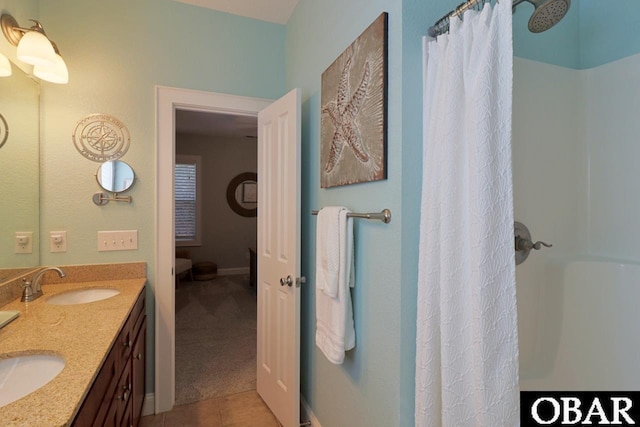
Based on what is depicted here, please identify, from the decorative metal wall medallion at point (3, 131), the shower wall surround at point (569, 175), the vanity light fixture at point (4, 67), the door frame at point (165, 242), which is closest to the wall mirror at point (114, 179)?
the door frame at point (165, 242)

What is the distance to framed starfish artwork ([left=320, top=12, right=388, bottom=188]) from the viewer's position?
117cm

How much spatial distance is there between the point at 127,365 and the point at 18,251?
34.4 inches

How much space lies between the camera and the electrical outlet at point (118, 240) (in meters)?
1.97

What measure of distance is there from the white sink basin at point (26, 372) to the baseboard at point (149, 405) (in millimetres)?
1247

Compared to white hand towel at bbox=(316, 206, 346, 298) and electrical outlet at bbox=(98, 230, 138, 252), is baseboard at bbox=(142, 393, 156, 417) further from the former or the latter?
white hand towel at bbox=(316, 206, 346, 298)

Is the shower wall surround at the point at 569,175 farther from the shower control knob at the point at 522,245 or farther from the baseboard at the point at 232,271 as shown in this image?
the baseboard at the point at 232,271

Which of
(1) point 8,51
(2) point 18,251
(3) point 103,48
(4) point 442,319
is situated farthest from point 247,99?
(4) point 442,319

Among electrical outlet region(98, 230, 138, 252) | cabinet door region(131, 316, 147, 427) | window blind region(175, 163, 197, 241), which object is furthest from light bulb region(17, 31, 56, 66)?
window blind region(175, 163, 197, 241)

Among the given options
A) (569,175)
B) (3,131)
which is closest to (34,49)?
(3,131)

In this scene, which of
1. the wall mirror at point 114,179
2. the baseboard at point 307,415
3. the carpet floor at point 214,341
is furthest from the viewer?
the carpet floor at point 214,341

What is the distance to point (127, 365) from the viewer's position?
143 cm

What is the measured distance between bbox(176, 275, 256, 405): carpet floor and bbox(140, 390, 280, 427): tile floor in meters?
0.09

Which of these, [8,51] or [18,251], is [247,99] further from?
[18,251]

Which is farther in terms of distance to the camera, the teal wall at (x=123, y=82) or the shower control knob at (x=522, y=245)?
the teal wall at (x=123, y=82)
